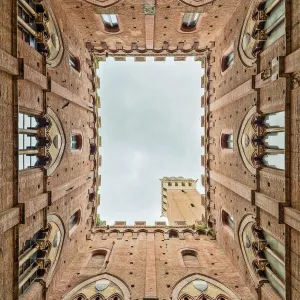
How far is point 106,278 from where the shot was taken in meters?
16.5

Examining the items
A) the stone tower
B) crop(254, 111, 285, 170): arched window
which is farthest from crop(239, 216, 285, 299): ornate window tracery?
the stone tower

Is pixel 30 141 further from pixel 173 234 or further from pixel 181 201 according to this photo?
pixel 181 201

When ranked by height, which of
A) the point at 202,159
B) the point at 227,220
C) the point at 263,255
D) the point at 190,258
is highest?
the point at 202,159

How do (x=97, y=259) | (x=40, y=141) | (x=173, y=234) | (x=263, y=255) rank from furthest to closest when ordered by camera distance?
(x=173, y=234)
(x=97, y=259)
(x=40, y=141)
(x=263, y=255)

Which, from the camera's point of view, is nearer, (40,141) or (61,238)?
(40,141)

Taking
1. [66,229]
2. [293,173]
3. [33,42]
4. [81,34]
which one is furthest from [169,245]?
[81,34]

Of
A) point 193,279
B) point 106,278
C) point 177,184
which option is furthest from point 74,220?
point 177,184

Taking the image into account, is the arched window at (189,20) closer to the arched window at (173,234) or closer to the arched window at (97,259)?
the arched window at (173,234)

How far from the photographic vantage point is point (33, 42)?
44.3ft

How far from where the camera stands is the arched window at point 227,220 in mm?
18797

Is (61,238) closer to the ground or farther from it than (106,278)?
farther from it

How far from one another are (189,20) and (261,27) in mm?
7775

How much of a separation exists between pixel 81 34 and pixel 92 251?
16078 millimetres

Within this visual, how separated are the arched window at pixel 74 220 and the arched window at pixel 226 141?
452 inches
